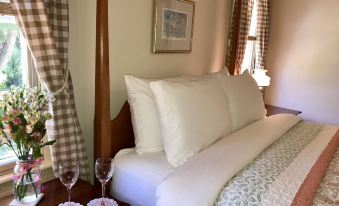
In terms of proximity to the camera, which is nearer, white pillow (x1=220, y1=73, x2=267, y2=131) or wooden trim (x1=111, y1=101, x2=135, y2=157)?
wooden trim (x1=111, y1=101, x2=135, y2=157)

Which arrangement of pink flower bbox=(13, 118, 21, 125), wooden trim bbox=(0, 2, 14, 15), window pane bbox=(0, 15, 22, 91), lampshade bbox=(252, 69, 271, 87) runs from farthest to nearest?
lampshade bbox=(252, 69, 271, 87) < window pane bbox=(0, 15, 22, 91) < wooden trim bbox=(0, 2, 14, 15) < pink flower bbox=(13, 118, 21, 125)

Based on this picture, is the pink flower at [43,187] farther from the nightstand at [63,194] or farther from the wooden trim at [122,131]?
the wooden trim at [122,131]

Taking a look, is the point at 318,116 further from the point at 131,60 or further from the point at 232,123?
the point at 131,60

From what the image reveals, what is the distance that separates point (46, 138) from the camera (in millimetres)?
1423

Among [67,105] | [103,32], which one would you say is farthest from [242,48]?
[67,105]

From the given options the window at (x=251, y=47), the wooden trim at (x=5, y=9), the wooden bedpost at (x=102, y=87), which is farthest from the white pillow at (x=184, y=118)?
the window at (x=251, y=47)

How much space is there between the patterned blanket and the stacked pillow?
30 centimetres

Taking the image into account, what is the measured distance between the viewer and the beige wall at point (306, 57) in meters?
3.28

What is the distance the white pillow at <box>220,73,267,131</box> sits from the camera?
1940 mm

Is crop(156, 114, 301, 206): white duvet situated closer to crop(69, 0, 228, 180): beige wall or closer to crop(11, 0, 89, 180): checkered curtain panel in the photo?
crop(11, 0, 89, 180): checkered curtain panel

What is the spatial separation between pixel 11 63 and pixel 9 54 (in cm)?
4

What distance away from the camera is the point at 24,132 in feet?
3.52

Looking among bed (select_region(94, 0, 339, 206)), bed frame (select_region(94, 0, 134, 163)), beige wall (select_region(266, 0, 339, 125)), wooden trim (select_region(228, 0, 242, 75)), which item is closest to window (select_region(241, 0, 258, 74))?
beige wall (select_region(266, 0, 339, 125))

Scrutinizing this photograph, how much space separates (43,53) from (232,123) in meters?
1.21
